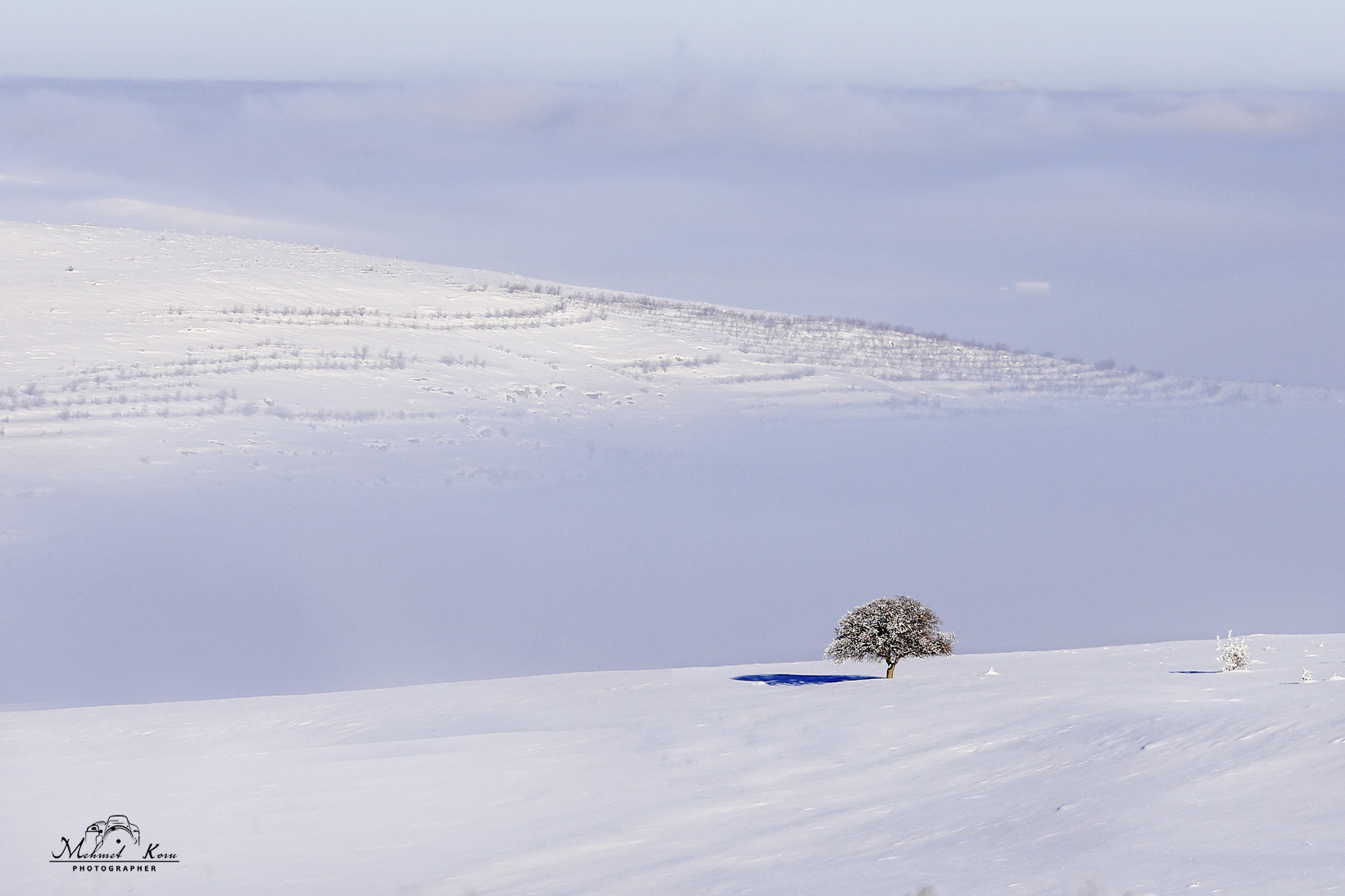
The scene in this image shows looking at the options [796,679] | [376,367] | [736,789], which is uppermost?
[376,367]

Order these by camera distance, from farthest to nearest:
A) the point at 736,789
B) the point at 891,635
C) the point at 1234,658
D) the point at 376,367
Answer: the point at 376,367 < the point at 891,635 < the point at 1234,658 < the point at 736,789

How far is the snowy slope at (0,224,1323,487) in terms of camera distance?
3819cm

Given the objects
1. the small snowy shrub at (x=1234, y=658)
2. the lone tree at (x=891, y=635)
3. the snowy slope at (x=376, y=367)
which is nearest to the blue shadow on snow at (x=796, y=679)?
the lone tree at (x=891, y=635)

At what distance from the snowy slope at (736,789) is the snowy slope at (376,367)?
509 inches

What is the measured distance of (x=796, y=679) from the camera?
2969 centimetres

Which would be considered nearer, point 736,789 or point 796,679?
point 736,789

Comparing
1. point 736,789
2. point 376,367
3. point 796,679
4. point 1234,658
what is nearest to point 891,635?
point 796,679

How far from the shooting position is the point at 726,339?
57469mm

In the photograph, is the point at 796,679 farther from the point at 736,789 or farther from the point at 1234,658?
the point at 736,789

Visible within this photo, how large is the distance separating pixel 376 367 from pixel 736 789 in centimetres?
3310

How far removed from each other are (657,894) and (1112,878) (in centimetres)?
466

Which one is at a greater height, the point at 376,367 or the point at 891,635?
the point at 376,367

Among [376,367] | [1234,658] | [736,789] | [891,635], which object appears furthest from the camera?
[376,367]

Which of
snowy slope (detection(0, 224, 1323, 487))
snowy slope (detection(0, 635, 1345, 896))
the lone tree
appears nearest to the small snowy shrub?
snowy slope (detection(0, 635, 1345, 896))
